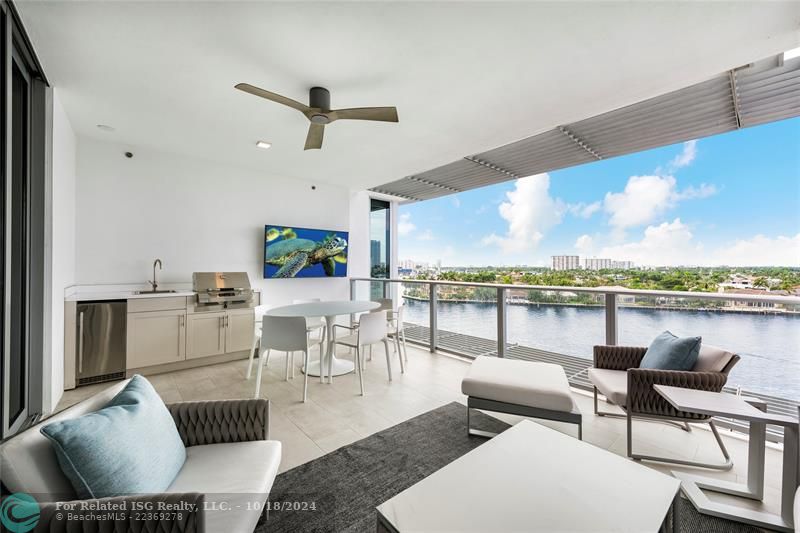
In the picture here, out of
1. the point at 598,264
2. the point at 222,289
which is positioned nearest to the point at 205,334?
the point at 222,289

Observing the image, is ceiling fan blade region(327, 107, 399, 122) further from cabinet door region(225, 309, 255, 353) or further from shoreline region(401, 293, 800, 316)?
cabinet door region(225, 309, 255, 353)

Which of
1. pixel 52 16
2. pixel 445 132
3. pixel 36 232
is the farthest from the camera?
pixel 445 132

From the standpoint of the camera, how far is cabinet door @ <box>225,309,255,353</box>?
413 centimetres

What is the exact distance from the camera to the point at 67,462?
2.96 ft

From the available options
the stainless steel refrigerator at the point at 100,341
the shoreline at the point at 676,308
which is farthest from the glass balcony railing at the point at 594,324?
Result: the stainless steel refrigerator at the point at 100,341

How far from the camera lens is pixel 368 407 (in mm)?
2781

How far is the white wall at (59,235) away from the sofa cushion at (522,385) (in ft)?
11.3

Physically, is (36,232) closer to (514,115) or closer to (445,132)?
(445,132)

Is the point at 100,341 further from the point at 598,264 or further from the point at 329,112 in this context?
the point at 598,264

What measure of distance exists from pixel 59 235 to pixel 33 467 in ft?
9.79

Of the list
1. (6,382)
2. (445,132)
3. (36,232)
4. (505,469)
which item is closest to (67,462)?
(6,382)

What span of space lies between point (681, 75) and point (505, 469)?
3.16m

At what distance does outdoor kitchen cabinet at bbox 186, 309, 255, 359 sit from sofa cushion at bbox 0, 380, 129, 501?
3.26 meters

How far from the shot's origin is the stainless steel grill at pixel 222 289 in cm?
405
